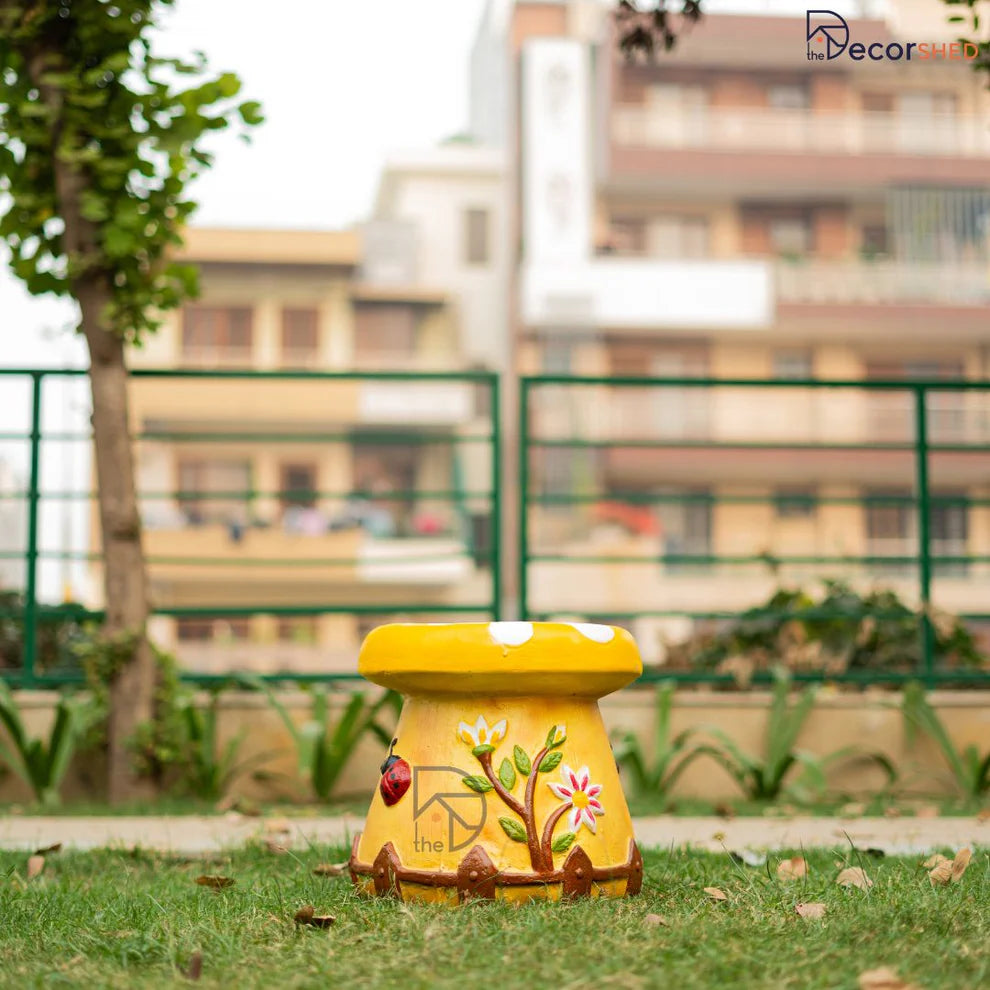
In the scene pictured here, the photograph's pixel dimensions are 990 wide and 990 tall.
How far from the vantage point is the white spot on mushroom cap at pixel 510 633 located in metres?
2.79

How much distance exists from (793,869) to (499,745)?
82 cm

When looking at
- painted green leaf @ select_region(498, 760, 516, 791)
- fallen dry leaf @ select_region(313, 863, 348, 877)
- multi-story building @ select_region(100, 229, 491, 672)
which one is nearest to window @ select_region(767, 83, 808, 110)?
multi-story building @ select_region(100, 229, 491, 672)

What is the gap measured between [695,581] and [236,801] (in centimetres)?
2621

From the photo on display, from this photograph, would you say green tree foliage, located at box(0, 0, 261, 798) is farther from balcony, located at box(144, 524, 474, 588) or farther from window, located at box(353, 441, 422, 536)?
window, located at box(353, 441, 422, 536)

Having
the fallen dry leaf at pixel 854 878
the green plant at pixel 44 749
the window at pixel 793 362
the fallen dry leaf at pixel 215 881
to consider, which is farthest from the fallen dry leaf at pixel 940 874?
the window at pixel 793 362

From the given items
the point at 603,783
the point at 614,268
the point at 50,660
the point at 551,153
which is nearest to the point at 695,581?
→ the point at 614,268

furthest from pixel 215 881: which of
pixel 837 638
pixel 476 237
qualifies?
pixel 476 237

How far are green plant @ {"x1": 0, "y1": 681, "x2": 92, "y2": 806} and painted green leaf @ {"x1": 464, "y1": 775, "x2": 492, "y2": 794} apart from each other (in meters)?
2.62

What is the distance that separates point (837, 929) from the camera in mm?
2434

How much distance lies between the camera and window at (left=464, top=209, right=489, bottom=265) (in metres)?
36.8

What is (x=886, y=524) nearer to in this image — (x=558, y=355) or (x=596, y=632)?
(x=558, y=355)

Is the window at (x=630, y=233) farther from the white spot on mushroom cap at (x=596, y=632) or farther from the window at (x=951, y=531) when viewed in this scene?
the white spot on mushroom cap at (x=596, y=632)

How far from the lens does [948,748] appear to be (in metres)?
5.39

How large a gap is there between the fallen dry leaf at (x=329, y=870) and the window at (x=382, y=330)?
3144cm
